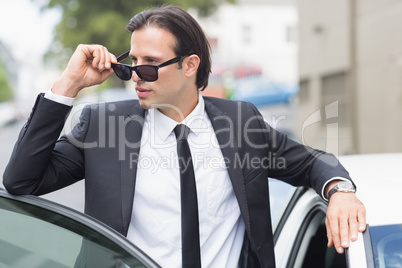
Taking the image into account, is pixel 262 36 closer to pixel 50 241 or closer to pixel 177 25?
pixel 177 25

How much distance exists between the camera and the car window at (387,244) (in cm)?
183

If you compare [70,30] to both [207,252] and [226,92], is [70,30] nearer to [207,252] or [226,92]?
[226,92]

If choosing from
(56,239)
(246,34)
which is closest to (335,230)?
(56,239)

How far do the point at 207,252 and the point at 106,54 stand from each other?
80cm

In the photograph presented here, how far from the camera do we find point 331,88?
15.6 metres

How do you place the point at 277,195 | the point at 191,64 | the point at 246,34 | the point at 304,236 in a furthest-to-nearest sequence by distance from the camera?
the point at 246,34, the point at 277,195, the point at 304,236, the point at 191,64

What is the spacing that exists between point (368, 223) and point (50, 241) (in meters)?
1.02

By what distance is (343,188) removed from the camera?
196 centimetres

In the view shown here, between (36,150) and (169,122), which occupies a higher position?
(169,122)

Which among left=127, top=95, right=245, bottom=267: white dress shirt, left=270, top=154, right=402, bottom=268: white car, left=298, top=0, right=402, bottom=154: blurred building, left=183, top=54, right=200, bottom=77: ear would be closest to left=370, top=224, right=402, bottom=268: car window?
left=270, top=154, right=402, bottom=268: white car

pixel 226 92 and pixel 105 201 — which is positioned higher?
pixel 226 92

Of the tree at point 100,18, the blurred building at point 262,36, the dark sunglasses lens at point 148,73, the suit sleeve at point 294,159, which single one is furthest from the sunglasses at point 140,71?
the blurred building at point 262,36

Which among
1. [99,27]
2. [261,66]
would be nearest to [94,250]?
[99,27]

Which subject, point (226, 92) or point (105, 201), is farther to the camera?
point (226, 92)
